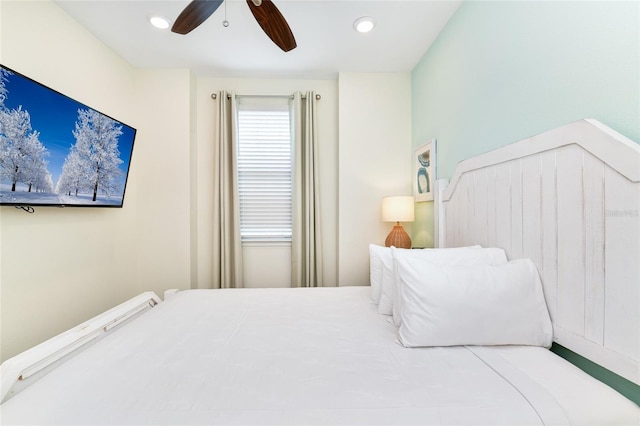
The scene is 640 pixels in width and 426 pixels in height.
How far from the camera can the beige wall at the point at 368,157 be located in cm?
265

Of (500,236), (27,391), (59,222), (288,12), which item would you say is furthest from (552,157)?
(59,222)

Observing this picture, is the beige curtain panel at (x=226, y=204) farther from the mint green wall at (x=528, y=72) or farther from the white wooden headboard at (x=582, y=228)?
the white wooden headboard at (x=582, y=228)

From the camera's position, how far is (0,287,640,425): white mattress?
665mm

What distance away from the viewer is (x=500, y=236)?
1329 millimetres

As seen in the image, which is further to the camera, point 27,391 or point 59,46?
point 59,46

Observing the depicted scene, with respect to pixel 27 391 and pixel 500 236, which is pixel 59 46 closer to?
pixel 27 391

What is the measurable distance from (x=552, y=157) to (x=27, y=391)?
206cm

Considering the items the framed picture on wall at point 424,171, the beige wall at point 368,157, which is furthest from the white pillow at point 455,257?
the beige wall at point 368,157

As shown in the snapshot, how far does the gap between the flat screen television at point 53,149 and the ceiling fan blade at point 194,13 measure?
0.89 metres

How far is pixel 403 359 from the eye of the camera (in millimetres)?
922

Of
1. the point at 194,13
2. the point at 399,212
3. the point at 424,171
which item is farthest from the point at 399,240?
the point at 194,13

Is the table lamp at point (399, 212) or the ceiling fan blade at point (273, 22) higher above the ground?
the ceiling fan blade at point (273, 22)

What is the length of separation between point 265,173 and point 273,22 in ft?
5.15

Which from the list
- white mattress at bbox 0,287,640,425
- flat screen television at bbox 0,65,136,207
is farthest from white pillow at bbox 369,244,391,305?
flat screen television at bbox 0,65,136,207
